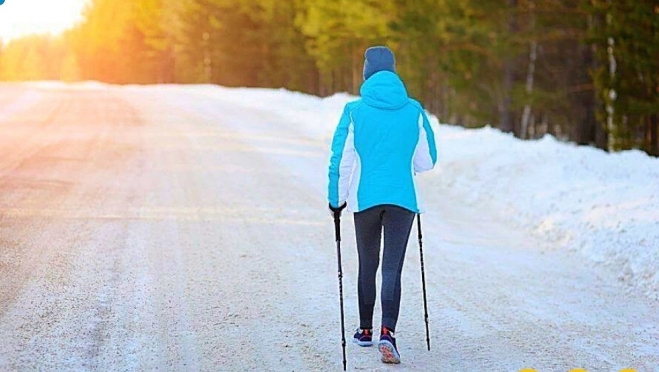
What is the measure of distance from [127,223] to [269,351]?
420 cm

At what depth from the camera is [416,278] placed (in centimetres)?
762

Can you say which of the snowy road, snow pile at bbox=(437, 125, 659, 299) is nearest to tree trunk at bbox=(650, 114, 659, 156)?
snow pile at bbox=(437, 125, 659, 299)

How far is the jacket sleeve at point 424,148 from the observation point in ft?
17.4

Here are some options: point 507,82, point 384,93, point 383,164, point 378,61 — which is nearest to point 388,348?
point 383,164

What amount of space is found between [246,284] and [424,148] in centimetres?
252

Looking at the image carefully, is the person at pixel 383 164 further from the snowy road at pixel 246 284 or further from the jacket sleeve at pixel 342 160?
the snowy road at pixel 246 284

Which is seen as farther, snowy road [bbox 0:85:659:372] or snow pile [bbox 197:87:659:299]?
snow pile [bbox 197:87:659:299]

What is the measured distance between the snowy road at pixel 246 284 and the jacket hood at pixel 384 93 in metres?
1.69

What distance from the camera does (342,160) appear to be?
517 centimetres

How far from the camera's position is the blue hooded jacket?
514 centimetres

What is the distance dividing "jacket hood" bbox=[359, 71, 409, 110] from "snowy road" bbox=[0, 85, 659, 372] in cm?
169

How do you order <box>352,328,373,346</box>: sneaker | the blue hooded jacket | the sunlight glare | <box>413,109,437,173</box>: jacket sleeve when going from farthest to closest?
the sunlight glare < <box>352,328,373,346</box>: sneaker < <box>413,109,437,173</box>: jacket sleeve < the blue hooded jacket

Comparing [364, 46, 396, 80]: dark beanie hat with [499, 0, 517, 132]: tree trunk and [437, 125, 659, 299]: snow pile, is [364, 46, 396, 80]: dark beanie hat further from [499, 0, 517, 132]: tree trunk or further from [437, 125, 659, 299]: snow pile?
[499, 0, 517, 132]: tree trunk

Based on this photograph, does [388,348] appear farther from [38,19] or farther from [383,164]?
[38,19]
